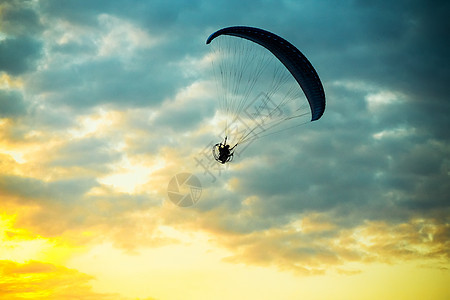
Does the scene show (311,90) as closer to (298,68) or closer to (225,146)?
(298,68)

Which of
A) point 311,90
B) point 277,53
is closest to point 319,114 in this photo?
point 311,90

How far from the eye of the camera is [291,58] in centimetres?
4172

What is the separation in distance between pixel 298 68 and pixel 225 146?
1018cm

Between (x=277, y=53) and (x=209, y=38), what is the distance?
22.0 feet

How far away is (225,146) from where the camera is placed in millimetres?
43344

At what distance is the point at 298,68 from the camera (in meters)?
Result: 42.2

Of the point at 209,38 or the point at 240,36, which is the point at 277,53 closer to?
the point at 240,36

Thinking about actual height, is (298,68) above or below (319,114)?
above

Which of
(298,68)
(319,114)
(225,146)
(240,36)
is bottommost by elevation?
(225,146)

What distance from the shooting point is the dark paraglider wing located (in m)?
40.5

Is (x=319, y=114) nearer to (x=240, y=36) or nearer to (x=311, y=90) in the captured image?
(x=311, y=90)

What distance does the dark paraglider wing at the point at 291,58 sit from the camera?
40.5 metres

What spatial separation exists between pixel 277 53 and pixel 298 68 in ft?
8.38

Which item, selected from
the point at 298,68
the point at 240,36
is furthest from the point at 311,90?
the point at 240,36
